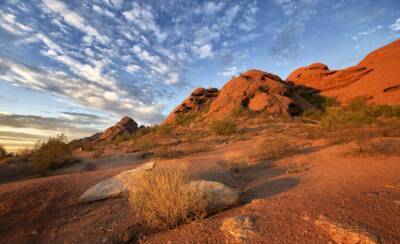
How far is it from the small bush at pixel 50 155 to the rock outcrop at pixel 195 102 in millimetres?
21027

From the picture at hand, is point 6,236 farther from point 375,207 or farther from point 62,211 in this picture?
point 375,207

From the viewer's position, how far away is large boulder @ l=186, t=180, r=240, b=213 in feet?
11.4

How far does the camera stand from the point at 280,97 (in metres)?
25.4

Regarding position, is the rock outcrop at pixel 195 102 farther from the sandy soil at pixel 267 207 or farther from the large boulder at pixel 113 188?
the large boulder at pixel 113 188

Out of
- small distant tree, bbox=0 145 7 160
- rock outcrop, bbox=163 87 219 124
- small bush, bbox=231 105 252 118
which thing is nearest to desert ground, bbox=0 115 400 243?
small distant tree, bbox=0 145 7 160

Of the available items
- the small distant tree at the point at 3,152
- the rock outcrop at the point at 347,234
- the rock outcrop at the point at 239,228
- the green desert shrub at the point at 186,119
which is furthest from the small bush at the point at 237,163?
the green desert shrub at the point at 186,119

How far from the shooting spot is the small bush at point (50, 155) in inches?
381

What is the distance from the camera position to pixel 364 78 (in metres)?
29.6

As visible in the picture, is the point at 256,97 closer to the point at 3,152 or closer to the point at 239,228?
the point at 3,152

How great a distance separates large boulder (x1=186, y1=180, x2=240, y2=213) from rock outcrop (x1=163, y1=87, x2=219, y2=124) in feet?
93.5

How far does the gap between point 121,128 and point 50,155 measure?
95.1 ft

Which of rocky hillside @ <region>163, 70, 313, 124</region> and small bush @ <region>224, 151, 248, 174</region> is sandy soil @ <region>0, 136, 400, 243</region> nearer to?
small bush @ <region>224, 151, 248, 174</region>

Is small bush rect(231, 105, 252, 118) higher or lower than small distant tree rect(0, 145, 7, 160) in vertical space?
higher

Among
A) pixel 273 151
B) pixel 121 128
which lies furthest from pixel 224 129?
pixel 121 128
